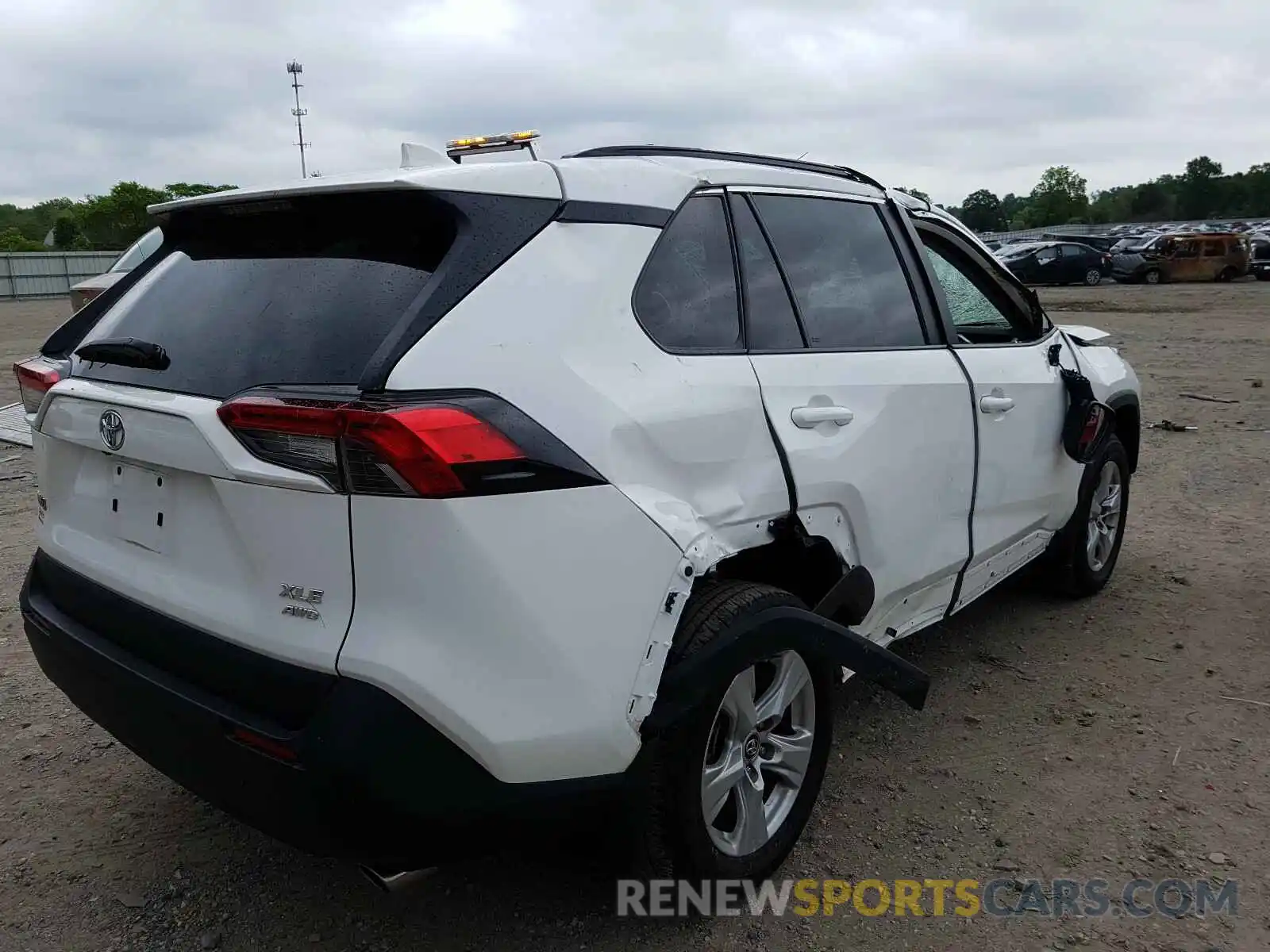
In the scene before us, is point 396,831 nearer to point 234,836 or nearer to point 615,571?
point 615,571

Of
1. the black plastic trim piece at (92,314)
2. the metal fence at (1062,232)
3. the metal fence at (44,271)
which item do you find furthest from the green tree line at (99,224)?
the black plastic trim piece at (92,314)

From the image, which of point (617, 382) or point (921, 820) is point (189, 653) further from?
point (921, 820)

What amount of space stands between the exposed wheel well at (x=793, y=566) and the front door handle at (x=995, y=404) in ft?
3.19

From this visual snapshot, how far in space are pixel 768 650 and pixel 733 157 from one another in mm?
1443

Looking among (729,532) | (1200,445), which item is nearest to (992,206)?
(1200,445)

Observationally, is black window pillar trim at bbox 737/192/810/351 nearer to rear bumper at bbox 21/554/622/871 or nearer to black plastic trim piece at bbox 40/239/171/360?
rear bumper at bbox 21/554/622/871

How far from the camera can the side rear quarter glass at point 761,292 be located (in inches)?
105

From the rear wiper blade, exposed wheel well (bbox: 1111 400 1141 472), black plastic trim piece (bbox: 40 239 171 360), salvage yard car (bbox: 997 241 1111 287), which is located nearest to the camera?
the rear wiper blade

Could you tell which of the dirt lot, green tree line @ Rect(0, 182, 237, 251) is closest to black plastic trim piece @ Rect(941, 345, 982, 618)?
the dirt lot

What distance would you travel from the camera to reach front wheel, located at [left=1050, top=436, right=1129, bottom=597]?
4422 mm

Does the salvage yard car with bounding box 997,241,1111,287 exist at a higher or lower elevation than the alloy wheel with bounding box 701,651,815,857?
higher

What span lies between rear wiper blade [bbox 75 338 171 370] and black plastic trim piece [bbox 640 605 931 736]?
1361mm

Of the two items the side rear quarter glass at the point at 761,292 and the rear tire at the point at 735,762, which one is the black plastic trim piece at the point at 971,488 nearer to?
the side rear quarter glass at the point at 761,292

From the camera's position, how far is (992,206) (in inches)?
4087
